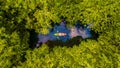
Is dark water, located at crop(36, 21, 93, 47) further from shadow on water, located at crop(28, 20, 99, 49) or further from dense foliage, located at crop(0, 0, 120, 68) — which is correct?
dense foliage, located at crop(0, 0, 120, 68)

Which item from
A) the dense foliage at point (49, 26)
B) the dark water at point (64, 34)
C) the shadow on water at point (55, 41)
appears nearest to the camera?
the dense foliage at point (49, 26)

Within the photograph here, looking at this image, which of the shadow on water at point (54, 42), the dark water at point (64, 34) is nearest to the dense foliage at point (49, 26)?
the dark water at point (64, 34)

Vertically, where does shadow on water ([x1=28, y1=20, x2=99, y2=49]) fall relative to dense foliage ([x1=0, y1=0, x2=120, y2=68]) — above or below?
below

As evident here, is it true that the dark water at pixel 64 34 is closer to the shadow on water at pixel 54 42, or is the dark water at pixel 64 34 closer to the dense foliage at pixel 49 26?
the shadow on water at pixel 54 42

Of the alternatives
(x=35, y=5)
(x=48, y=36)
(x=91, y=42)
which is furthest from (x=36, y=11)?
(x=91, y=42)

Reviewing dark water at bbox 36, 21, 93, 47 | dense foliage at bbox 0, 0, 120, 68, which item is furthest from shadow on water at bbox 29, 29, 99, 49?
dense foliage at bbox 0, 0, 120, 68

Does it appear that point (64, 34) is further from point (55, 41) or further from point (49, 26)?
point (49, 26)

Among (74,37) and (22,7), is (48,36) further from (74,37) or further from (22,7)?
(22,7)

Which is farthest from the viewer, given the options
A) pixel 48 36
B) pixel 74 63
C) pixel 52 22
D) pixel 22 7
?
pixel 48 36
